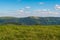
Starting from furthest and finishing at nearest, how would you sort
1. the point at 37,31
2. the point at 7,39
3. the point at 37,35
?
the point at 37,31 < the point at 37,35 < the point at 7,39

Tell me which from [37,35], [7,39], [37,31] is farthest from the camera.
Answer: [37,31]

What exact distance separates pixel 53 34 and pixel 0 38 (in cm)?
774

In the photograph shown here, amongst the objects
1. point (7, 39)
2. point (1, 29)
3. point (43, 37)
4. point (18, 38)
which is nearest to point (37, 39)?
point (43, 37)

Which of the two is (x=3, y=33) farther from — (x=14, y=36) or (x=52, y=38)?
(x=52, y=38)

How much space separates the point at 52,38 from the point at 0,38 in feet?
23.4

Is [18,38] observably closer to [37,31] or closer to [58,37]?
[37,31]

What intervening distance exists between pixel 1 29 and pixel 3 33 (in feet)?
6.49

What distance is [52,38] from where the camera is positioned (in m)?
21.4

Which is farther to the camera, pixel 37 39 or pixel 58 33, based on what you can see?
pixel 58 33

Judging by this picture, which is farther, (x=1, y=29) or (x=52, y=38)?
(x=1, y=29)

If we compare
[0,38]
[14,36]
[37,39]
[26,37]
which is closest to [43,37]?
[37,39]

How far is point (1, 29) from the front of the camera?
24453 mm

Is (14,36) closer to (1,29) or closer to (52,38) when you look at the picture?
(1,29)

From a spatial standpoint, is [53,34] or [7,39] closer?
[7,39]
